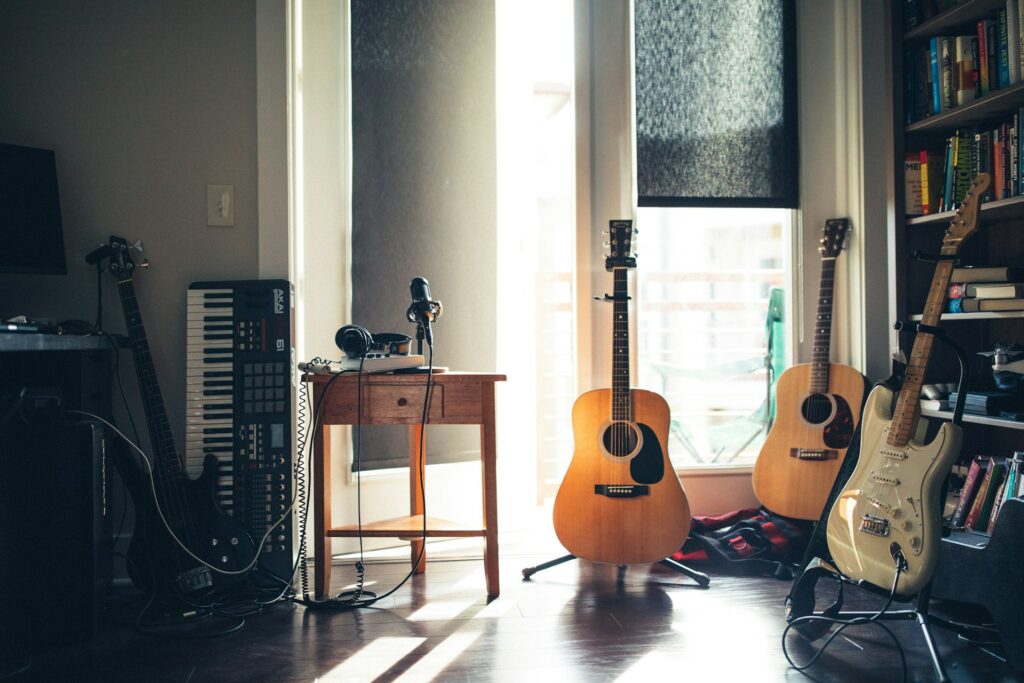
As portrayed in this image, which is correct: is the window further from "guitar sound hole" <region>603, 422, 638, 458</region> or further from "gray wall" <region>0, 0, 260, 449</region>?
"gray wall" <region>0, 0, 260, 449</region>

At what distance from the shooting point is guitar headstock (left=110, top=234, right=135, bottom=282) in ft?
7.58

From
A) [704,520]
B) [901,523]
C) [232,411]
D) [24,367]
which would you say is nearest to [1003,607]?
[901,523]

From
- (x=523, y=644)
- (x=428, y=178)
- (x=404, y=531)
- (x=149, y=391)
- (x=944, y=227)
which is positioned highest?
(x=428, y=178)

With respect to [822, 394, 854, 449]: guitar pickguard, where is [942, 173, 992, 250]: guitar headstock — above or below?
above

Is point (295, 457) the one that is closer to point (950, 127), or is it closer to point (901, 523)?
point (901, 523)

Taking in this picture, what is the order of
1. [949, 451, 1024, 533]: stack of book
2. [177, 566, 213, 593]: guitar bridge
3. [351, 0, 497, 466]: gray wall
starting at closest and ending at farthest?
[949, 451, 1024, 533]: stack of book, [177, 566, 213, 593]: guitar bridge, [351, 0, 497, 466]: gray wall

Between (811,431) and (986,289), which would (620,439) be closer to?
(811,431)

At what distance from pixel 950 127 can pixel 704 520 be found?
1606mm

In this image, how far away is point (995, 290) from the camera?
2262mm

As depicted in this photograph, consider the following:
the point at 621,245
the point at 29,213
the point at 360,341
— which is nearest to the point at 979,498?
the point at 621,245

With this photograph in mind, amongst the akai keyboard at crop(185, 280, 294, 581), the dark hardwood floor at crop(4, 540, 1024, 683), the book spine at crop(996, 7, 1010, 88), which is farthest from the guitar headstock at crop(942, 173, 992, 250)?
the akai keyboard at crop(185, 280, 294, 581)

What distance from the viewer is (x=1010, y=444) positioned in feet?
8.26

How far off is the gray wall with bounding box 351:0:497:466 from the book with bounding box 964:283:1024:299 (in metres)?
1.65

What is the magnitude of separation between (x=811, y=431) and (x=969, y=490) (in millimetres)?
540
